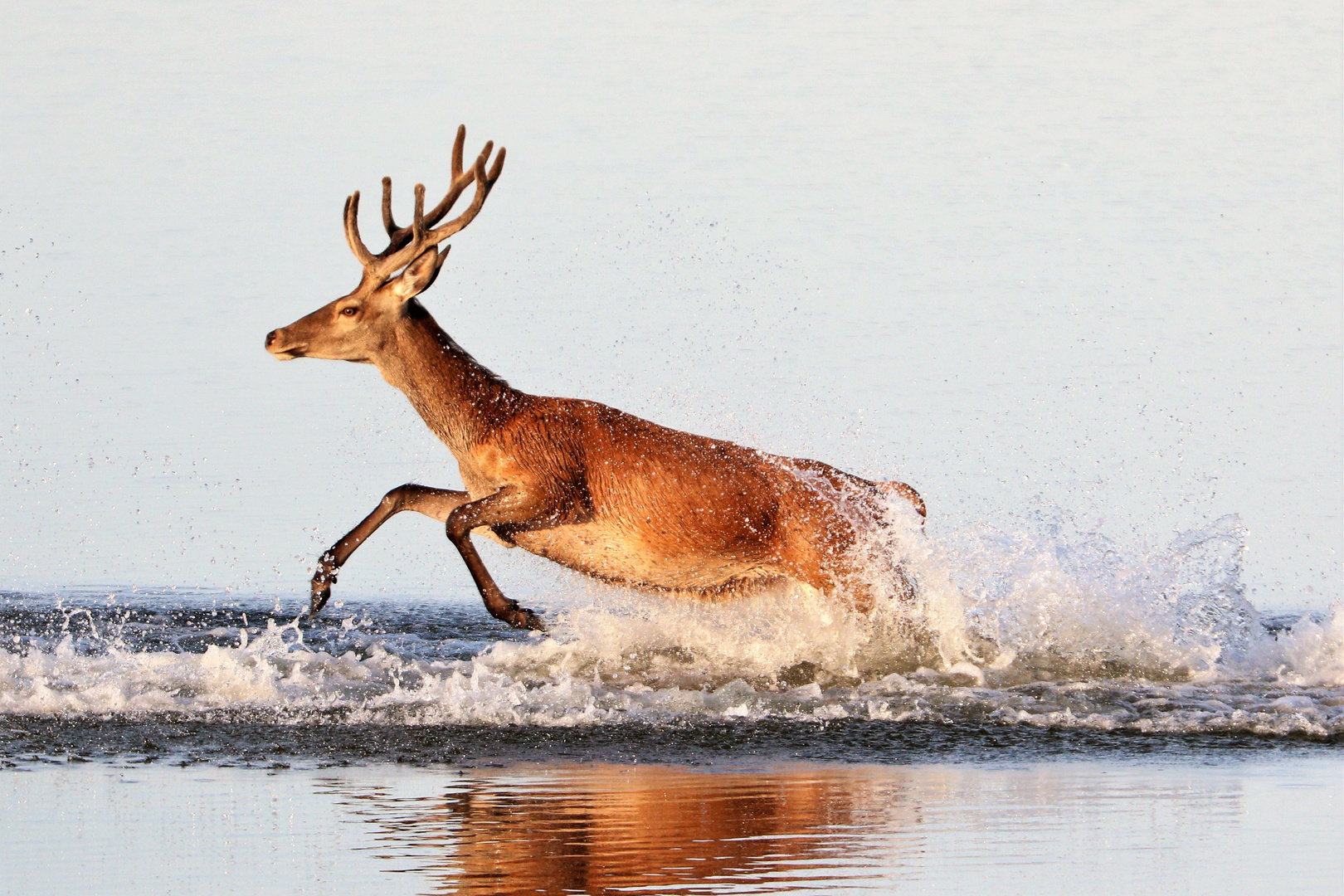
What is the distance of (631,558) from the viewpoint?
1106 centimetres

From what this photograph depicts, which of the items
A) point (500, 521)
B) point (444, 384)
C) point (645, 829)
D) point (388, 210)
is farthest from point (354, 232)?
point (645, 829)

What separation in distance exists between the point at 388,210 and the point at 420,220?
33cm

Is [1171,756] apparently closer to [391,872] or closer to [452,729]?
[452,729]

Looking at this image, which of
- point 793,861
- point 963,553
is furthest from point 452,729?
point 963,553

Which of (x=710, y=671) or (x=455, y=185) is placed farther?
(x=455, y=185)

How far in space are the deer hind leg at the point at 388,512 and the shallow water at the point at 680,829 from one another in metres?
3.06

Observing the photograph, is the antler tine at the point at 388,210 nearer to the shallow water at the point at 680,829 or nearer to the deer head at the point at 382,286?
the deer head at the point at 382,286

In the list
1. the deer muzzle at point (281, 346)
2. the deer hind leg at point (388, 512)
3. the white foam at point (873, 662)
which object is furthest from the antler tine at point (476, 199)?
the white foam at point (873, 662)

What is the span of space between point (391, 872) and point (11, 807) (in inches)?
77.5

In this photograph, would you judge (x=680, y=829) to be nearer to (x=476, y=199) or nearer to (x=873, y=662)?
(x=873, y=662)

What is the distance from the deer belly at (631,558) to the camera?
36.0 ft

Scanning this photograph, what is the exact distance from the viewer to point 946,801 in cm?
750

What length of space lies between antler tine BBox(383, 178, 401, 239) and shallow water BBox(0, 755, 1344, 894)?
4334mm

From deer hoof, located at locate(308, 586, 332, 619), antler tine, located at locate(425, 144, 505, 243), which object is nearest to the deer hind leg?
deer hoof, located at locate(308, 586, 332, 619)
